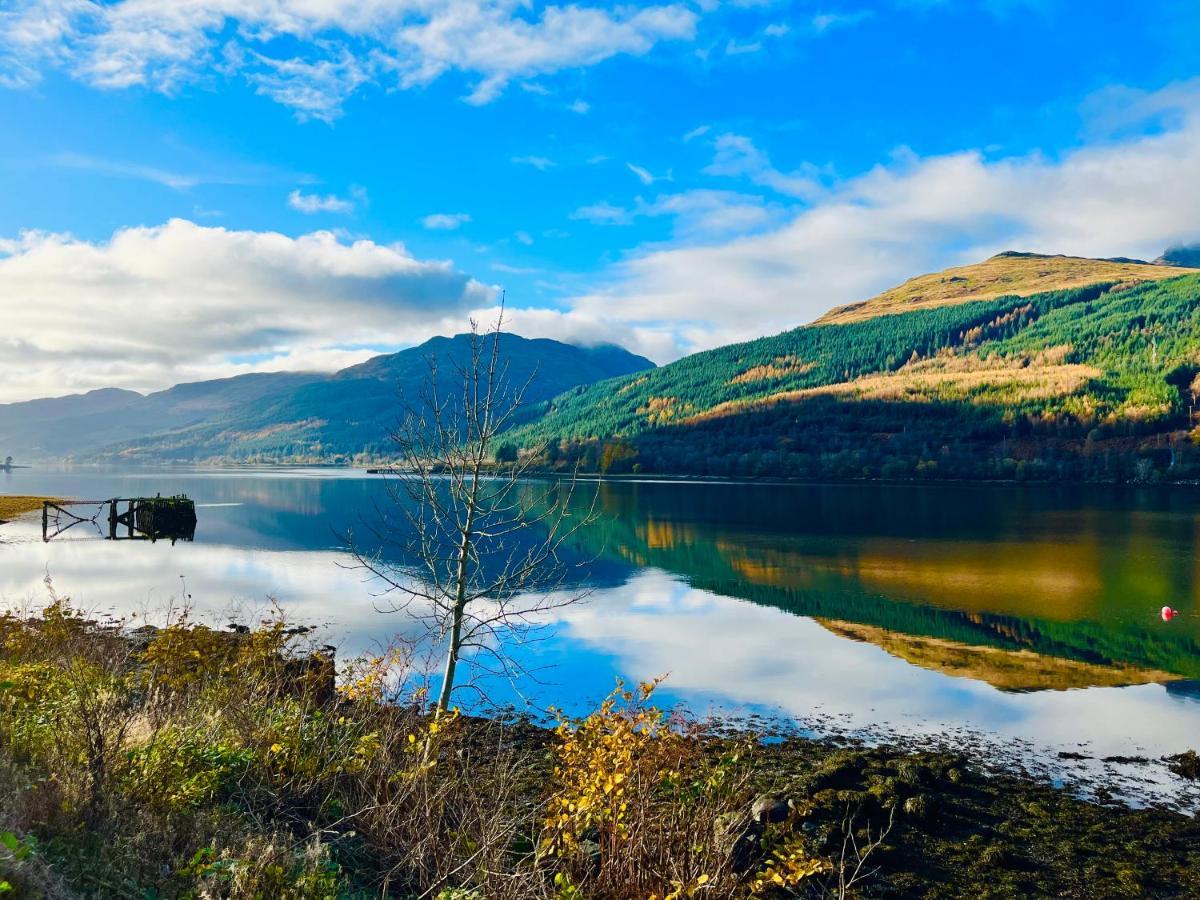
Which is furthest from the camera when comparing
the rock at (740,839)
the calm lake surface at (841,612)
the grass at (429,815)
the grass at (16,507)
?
the grass at (16,507)

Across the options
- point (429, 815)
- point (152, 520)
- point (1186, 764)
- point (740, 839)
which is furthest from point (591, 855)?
point (152, 520)

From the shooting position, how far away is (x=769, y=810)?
1212 cm

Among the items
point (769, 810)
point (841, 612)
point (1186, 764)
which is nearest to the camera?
point (769, 810)

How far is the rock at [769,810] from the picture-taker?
11876 millimetres

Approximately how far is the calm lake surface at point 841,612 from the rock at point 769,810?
21.4 ft

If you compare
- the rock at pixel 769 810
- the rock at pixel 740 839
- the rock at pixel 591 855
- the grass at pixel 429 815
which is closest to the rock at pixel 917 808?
the grass at pixel 429 815

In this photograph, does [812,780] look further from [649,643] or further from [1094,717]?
[649,643]

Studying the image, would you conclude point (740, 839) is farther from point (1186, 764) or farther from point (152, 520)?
point (152, 520)

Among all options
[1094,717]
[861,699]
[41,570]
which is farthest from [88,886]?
[41,570]

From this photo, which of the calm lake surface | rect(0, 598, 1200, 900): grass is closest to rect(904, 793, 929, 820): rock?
rect(0, 598, 1200, 900): grass

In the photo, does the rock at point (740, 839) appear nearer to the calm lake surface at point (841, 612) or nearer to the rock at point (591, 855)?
the rock at point (591, 855)

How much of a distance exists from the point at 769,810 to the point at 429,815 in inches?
244

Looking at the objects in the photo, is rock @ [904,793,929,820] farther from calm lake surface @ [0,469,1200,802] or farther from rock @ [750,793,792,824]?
calm lake surface @ [0,469,1200,802]

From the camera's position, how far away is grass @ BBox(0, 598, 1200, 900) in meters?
6.72
